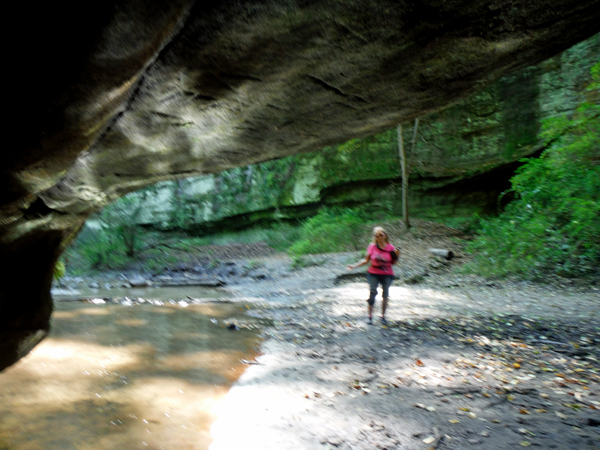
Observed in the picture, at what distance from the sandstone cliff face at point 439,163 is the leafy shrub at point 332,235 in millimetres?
2215

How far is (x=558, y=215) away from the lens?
11.2 meters

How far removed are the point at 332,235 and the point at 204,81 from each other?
571 inches

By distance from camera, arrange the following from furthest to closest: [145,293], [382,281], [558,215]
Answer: [145,293] < [558,215] < [382,281]

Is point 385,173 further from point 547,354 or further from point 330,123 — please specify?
point 330,123

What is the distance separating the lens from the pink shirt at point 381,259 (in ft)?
23.2

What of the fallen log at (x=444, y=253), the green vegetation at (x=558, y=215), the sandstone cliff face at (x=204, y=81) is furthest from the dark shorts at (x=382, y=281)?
the fallen log at (x=444, y=253)

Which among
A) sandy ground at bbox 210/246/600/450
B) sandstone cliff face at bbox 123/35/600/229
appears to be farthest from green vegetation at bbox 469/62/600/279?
sandstone cliff face at bbox 123/35/600/229

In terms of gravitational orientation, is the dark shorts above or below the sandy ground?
above

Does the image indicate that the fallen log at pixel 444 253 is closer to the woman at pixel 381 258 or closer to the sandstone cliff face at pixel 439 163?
the sandstone cliff face at pixel 439 163

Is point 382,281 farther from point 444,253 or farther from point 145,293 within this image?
point 145,293

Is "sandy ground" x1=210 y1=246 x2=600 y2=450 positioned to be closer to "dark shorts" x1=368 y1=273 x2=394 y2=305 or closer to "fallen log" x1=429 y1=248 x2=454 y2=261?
"dark shorts" x1=368 y1=273 x2=394 y2=305

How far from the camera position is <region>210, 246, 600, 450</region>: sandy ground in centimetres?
371

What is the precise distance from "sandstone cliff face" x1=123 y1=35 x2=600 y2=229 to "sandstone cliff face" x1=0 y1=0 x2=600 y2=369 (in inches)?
545

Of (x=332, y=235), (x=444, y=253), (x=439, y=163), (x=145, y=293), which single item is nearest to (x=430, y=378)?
(x=444, y=253)
